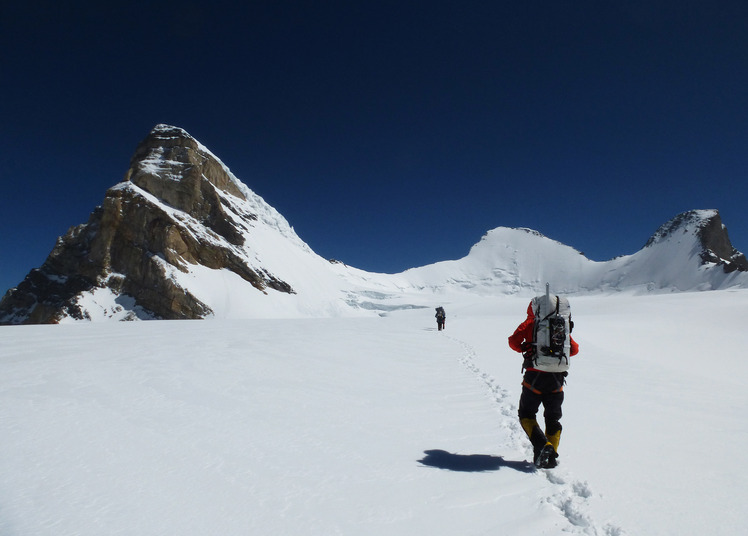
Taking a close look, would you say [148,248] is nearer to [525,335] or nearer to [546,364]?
[525,335]

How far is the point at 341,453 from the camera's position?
170 inches

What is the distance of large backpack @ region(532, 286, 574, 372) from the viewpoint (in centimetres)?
415

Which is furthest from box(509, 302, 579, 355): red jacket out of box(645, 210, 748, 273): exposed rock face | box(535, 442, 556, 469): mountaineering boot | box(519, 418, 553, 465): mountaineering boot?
box(645, 210, 748, 273): exposed rock face

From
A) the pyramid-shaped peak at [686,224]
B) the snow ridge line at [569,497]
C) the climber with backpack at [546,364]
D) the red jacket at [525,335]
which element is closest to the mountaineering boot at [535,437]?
the climber with backpack at [546,364]

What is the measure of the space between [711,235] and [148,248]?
661 ft

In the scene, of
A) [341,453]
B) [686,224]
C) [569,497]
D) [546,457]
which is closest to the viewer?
[569,497]

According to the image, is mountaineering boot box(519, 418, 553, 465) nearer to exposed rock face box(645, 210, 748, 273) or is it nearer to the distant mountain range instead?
the distant mountain range

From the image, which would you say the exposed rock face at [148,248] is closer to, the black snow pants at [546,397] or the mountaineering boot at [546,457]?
the black snow pants at [546,397]

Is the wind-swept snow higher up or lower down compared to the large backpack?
lower down

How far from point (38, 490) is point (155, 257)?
260ft

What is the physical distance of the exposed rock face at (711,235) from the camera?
504ft

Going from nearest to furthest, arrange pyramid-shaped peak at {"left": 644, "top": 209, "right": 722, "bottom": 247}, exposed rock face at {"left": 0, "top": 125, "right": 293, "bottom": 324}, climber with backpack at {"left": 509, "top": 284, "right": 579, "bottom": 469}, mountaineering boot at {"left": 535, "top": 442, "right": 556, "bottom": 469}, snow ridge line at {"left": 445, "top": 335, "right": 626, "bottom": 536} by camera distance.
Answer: snow ridge line at {"left": 445, "top": 335, "right": 626, "bottom": 536} < mountaineering boot at {"left": 535, "top": 442, "right": 556, "bottom": 469} < climber with backpack at {"left": 509, "top": 284, "right": 579, "bottom": 469} < exposed rock face at {"left": 0, "top": 125, "right": 293, "bottom": 324} < pyramid-shaped peak at {"left": 644, "top": 209, "right": 722, "bottom": 247}

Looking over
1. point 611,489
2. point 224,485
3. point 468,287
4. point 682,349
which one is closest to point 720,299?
point 682,349

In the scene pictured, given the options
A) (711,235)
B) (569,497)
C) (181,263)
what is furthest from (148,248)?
(711,235)
